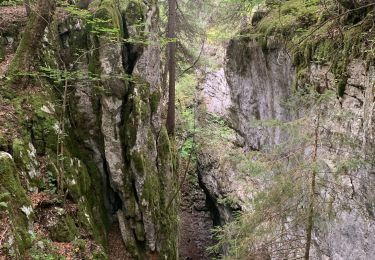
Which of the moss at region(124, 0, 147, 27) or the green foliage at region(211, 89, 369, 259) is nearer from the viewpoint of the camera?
the green foliage at region(211, 89, 369, 259)

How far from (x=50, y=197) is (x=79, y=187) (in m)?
1.22

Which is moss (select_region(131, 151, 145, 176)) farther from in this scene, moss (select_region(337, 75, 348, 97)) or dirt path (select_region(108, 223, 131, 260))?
moss (select_region(337, 75, 348, 97))

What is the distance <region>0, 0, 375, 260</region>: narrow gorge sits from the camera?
17.6ft

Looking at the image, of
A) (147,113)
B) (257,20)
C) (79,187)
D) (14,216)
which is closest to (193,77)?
(257,20)

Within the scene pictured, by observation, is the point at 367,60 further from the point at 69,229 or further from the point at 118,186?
the point at 118,186

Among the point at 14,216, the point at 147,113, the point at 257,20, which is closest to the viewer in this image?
the point at 14,216

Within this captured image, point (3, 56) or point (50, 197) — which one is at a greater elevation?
point (3, 56)

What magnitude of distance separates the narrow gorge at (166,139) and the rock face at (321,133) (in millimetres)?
34

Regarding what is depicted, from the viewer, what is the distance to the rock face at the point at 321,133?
5.24 meters

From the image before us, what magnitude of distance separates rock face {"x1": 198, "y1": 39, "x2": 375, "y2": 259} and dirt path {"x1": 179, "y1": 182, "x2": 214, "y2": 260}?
2.00 meters

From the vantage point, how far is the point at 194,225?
15312 mm

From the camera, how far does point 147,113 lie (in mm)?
10664

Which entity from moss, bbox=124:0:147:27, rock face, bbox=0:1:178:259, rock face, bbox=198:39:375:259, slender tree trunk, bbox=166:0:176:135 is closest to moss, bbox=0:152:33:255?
rock face, bbox=0:1:178:259

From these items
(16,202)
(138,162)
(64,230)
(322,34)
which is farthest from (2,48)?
(322,34)
